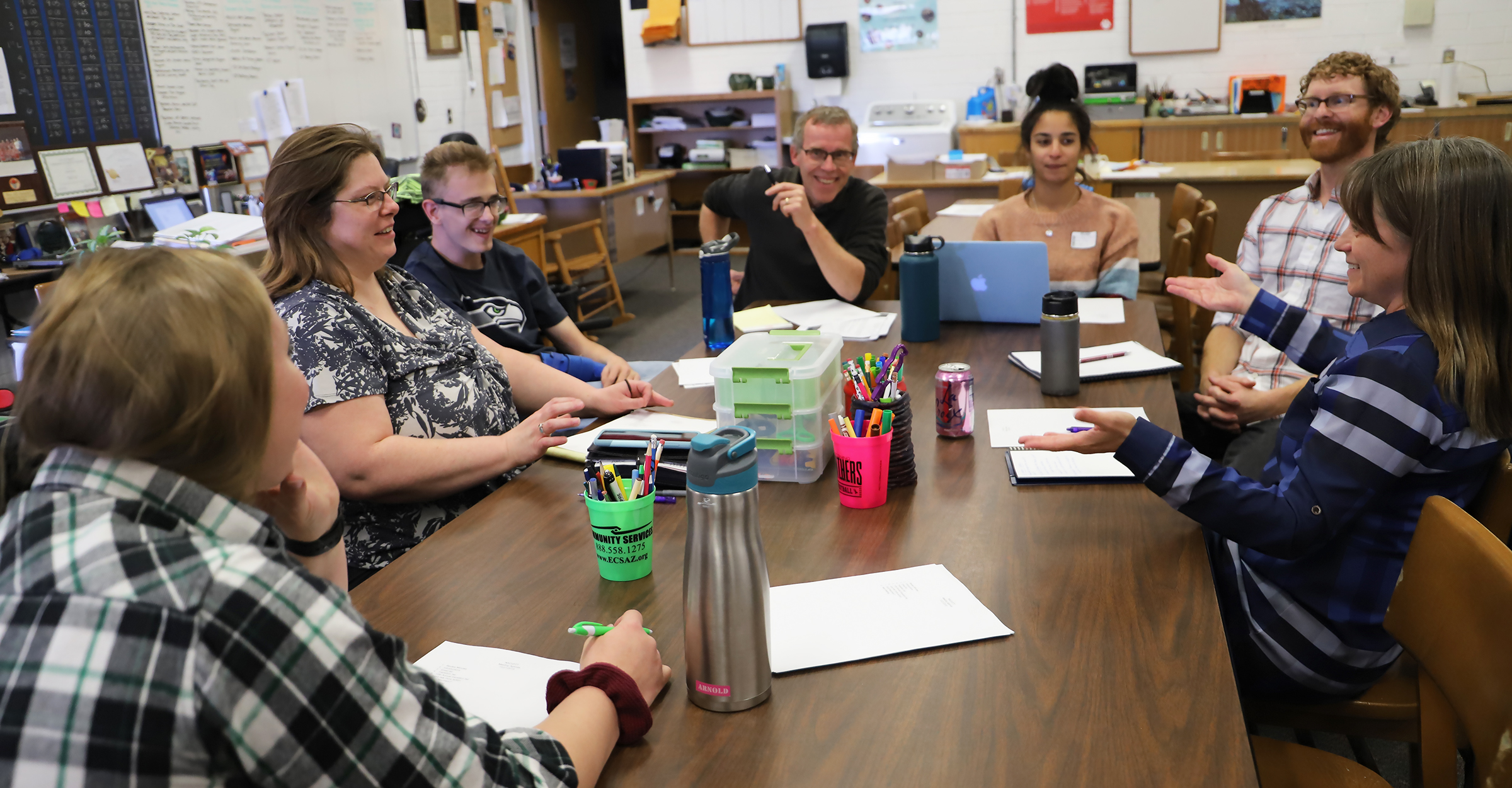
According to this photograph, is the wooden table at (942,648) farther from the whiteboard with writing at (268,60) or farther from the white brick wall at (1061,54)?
the white brick wall at (1061,54)

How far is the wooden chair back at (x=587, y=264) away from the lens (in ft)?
18.8

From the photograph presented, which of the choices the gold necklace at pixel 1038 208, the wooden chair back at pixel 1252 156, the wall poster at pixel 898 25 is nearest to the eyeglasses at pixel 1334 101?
the gold necklace at pixel 1038 208

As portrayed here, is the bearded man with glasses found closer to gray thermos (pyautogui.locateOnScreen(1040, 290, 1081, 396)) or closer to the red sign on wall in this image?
gray thermos (pyautogui.locateOnScreen(1040, 290, 1081, 396))

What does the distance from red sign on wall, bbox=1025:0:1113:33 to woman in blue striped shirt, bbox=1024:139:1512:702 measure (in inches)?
253

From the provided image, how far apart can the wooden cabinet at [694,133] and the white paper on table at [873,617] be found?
271 inches

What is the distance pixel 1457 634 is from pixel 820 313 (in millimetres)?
1808

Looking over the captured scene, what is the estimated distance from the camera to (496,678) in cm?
109

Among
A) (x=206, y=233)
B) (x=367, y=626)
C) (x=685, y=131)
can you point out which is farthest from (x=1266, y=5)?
(x=367, y=626)

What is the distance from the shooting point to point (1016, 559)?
132 centimetres

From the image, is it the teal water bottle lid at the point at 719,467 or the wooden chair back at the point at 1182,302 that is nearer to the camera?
the teal water bottle lid at the point at 719,467

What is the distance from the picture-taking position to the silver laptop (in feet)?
8.32

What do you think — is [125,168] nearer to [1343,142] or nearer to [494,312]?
[494,312]

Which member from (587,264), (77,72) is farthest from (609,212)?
(77,72)

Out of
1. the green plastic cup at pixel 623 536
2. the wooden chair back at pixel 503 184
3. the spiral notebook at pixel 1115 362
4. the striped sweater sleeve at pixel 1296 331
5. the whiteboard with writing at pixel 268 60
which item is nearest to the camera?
the green plastic cup at pixel 623 536
